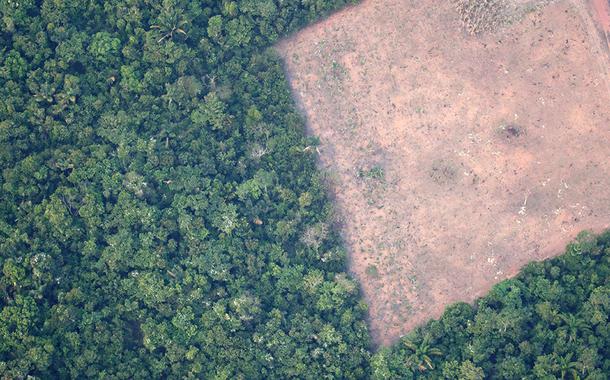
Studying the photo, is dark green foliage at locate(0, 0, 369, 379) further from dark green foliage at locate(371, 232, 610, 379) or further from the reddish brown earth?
the reddish brown earth

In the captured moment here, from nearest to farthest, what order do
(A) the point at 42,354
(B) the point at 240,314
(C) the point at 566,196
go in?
(A) the point at 42,354 → (B) the point at 240,314 → (C) the point at 566,196

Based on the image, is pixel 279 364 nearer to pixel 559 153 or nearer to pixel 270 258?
pixel 270 258

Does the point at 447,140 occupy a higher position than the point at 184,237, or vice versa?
the point at 184,237

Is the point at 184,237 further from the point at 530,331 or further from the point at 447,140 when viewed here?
the point at 530,331

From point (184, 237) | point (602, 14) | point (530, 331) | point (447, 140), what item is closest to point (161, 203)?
point (184, 237)

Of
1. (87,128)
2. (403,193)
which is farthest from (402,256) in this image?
(87,128)

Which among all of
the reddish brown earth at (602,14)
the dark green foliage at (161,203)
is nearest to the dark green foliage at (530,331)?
the dark green foliage at (161,203)

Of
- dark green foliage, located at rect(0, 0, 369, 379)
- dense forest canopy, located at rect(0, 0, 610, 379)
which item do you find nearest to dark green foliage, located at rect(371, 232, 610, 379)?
dense forest canopy, located at rect(0, 0, 610, 379)

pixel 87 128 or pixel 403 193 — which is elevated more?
pixel 87 128
